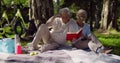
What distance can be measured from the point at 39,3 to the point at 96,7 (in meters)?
26.2

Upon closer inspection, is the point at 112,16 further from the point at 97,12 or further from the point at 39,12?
the point at 97,12

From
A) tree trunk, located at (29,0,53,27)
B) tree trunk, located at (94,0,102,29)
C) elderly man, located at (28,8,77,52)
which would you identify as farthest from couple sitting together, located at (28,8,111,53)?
tree trunk, located at (94,0,102,29)

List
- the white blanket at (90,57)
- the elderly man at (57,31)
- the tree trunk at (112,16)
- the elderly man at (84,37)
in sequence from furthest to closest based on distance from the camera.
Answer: the tree trunk at (112,16) → the elderly man at (57,31) → the elderly man at (84,37) → the white blanket at (90,57)

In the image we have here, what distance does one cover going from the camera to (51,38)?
7.99 metres

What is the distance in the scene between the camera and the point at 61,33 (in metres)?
7.91

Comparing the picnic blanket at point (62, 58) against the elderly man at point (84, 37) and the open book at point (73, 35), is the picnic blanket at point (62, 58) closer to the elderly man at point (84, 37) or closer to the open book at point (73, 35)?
the elderly man at point (84, 37)

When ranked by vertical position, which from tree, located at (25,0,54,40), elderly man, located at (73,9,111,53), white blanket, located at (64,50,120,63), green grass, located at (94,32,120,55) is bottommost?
green grass, located at (94,32,120,55)

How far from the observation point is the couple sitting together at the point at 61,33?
25.2ft

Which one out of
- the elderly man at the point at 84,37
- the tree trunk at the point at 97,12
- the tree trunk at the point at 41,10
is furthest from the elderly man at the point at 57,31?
the tree trunk at the point at 97,12

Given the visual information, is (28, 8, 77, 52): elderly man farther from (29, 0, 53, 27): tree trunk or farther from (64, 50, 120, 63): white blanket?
(29, 0, 53, 27): tree trunk

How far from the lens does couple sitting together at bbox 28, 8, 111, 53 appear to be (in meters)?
7.68

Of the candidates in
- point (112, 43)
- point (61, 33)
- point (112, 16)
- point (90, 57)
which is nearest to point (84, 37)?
point (61, 33)

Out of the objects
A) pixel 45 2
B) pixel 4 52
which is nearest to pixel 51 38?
pixel 4 52

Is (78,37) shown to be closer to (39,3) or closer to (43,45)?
(43,45)
